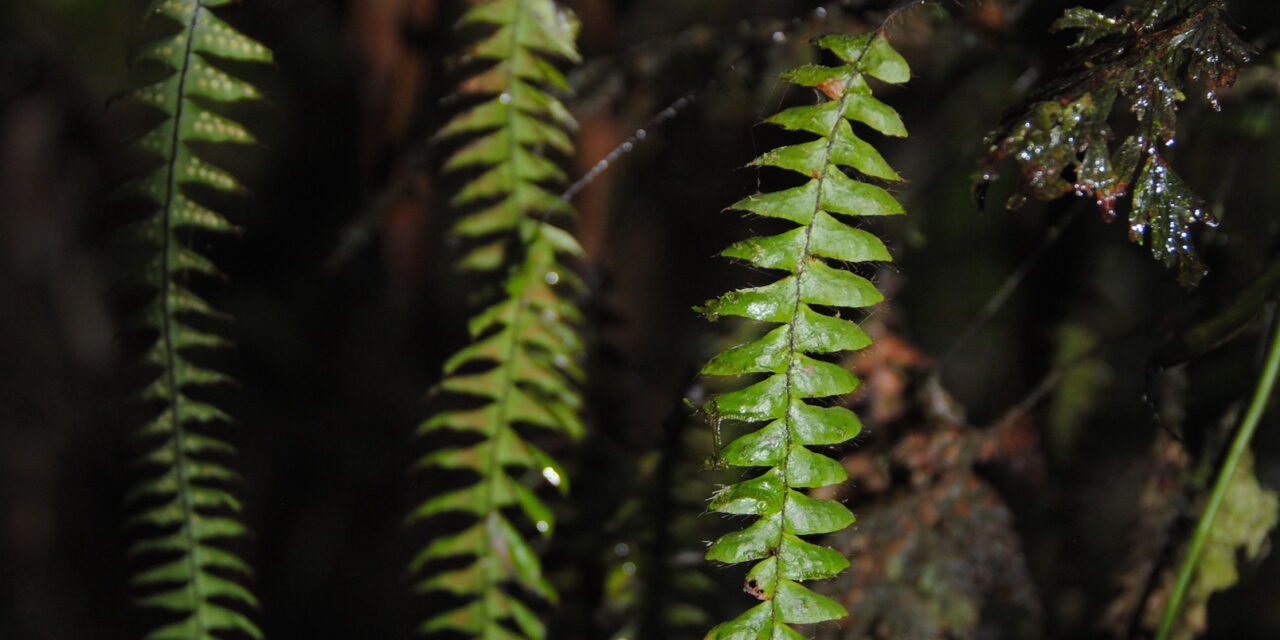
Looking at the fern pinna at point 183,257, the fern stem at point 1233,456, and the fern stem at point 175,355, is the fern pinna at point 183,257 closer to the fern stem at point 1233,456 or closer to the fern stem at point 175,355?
the fern stem at point 175,355

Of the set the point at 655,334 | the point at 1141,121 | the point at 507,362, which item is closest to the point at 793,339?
the point at 1141,121

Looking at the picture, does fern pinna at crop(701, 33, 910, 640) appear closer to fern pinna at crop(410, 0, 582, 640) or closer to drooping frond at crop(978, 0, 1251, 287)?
drooping frond at crop(978, 0, 1251, 287)

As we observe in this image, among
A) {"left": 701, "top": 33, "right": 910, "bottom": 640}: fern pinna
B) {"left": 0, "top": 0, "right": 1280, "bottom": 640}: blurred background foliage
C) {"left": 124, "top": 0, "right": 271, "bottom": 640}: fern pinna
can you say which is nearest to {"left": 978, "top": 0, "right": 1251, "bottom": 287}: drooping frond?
{"left": 701, "top": 33, "right": 910, "bottom": 640}: fern pinna

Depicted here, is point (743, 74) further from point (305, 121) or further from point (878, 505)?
point (305, 121)

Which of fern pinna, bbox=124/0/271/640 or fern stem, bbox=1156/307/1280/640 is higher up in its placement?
fern pinna, bbox=124/0/271/640

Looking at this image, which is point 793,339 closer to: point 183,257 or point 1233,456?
point 1233,456

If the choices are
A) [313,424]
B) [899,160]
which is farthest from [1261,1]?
[313,424]
